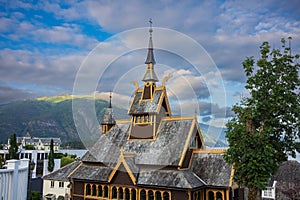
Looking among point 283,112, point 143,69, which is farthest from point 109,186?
point 283,112

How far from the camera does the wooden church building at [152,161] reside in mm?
21531

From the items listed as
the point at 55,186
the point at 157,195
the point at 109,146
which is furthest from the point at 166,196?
the point at 55,186

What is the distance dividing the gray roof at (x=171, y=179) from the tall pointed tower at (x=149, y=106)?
387 centimetres

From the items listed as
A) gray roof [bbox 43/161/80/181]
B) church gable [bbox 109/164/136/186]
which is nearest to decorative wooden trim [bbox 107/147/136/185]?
church gable [bbox 109/164/136/186]

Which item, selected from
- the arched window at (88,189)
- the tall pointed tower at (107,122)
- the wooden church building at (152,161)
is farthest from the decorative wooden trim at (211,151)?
the tall pointed tower at (107,122)

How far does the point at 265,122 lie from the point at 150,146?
10.4 meters

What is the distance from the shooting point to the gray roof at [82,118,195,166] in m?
23.0

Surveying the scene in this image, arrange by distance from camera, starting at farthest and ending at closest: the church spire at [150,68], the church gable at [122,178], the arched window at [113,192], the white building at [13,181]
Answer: the church spire at [150,68]
the arched window at [113,192]
the church gable at [122,178]
the white building at [13,181]

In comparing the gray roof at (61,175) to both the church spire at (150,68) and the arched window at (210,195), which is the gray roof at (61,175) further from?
the arched window at (210,195)

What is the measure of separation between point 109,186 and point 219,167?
940 centimetres

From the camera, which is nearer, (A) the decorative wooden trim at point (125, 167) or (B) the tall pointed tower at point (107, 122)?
(A) the decorative wooden trim at point (125, 167)

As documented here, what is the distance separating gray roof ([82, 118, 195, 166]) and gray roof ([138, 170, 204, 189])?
73 centimetres

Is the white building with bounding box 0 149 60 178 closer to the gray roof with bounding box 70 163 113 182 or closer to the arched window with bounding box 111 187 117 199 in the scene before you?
the gray roof with bounding box 70 163 113 182

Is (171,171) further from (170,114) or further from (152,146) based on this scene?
(170,114)
